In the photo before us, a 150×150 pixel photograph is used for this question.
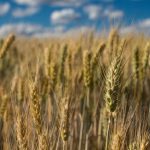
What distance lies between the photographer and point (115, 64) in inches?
89.7

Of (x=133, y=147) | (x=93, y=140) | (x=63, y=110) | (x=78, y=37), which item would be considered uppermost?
(x=78, y=37)

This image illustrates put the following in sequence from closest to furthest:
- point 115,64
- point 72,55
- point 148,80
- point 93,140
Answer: point 115,64, point 93,140, point 72,55, point 148,80

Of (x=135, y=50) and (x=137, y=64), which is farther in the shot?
(x=135, y=50)

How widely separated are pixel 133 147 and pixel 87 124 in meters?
2.23

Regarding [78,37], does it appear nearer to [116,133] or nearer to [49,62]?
[49,62]

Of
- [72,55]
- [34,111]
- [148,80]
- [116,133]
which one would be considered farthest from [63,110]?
[148,80]

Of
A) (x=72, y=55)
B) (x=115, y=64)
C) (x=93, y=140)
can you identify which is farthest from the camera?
(x=72, y=55)

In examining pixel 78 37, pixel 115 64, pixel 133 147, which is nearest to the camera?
pixel 133 147

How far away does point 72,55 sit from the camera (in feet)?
14.6

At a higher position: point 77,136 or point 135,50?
point 135,50

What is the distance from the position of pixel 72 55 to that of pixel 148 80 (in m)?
1.79

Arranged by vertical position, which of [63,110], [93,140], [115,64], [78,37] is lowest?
[93,140]

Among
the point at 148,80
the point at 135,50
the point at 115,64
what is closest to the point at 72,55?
the point at 135,50

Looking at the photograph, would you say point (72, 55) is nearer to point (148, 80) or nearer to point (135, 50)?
point (135, 50)
